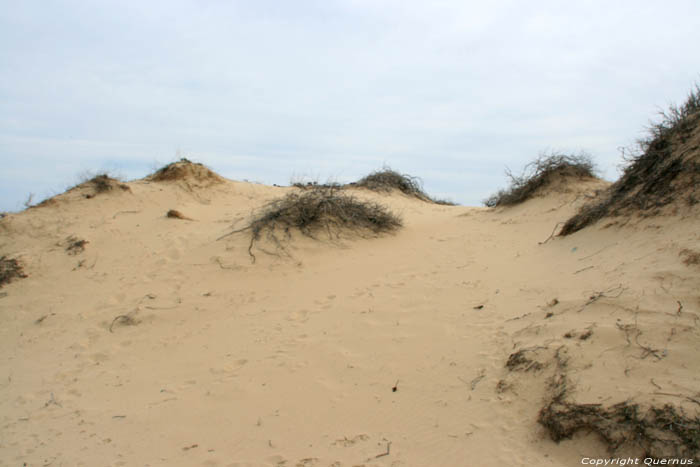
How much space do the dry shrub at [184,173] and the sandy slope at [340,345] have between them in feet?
10.8

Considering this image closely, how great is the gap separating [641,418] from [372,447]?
156 centimetres

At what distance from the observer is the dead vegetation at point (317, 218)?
7.41m

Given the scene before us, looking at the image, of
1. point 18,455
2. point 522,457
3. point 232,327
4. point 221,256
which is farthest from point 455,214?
point 18,455

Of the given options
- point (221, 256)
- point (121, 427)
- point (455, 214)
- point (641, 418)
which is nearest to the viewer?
point (641, 418)

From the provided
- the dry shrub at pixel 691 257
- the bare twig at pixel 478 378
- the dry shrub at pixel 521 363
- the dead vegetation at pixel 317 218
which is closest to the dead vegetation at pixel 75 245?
the dead vegetation at pixel 317 218

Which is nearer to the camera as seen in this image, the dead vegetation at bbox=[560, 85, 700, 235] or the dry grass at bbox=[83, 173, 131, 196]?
the dead vegetation at bbox=[560, 85, 700, 235]

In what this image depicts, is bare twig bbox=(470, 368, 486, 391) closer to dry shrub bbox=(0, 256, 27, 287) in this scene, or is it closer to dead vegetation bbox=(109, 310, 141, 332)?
dead vegetation bbox=(109, 310, 141, 332)

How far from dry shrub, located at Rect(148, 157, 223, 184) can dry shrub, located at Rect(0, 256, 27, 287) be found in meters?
3.74

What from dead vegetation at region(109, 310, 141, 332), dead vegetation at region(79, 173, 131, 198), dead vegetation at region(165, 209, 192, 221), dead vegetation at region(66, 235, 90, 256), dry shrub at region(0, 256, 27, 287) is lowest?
dead vegetation at region(109, 310, 141, 332)

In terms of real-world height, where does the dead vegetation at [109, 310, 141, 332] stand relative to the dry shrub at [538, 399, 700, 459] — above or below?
below

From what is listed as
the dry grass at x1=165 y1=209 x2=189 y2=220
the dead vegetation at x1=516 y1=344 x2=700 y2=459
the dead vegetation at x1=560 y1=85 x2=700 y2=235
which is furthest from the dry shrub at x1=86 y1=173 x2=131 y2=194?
the dead vegetation at x1=516 y1=344 x2=700 y2=459

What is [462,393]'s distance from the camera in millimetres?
3293

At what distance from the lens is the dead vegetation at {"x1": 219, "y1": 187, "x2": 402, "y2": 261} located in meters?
7.41

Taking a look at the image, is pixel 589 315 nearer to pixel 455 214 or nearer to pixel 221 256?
pixel 221 256
